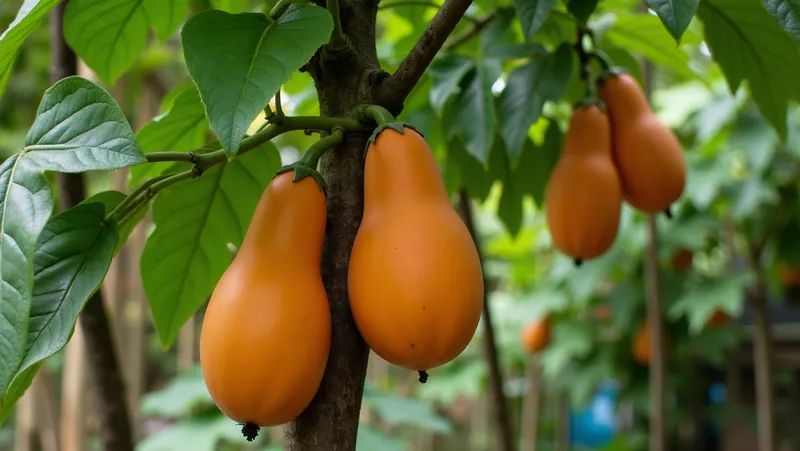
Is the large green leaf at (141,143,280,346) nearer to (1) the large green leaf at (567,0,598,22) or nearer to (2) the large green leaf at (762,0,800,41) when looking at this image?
(1) the large green leaf at (567,0,598,22)

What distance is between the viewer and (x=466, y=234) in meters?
0.44

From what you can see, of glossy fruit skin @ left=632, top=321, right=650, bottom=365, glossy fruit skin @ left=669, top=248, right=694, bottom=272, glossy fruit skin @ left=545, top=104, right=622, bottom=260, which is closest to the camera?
glossy fruit skin @ left=545, top=104, right=622, bottom=260

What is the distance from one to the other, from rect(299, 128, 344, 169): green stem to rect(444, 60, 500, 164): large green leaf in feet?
0.78

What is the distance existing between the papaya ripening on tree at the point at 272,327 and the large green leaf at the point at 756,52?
44 cm

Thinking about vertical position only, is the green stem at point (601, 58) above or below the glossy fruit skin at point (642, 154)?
above

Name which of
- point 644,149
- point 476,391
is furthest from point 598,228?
point 476,391

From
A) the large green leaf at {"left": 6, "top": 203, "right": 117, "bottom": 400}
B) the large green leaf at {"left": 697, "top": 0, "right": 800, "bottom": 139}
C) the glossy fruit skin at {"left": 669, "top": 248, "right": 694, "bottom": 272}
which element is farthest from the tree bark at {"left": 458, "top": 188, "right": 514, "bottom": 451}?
the glossy fruit skin at {"left": 669, "top": 248, "right": 694, "bottom": 272}

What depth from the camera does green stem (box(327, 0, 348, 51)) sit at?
48 cm

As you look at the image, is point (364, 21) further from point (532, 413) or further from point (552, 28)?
Result: point (532, 413)

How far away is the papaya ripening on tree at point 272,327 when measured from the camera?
40cm

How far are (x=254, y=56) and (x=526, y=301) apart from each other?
1.71m

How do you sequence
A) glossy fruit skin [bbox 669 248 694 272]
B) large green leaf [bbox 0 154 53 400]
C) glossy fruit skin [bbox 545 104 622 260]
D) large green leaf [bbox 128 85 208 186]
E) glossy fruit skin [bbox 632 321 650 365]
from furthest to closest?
1. glossy fruit skin [bbox 632 321 650 365]
2. glossy fruit skin [bbox 669 248 694 272]
3. glossy fruit skin [bbox 545 104 622 260]
4. large green leaf [bbox 128 85 208 186]
5. large green leaf [bbox 0 154 53 400]

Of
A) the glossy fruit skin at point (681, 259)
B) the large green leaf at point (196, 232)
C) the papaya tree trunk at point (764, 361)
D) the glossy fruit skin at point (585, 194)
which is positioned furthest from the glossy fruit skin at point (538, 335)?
the large green leaf at point (196, 232)

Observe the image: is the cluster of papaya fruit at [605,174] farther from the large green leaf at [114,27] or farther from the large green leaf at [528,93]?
the large green leaf at [114,27]
